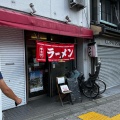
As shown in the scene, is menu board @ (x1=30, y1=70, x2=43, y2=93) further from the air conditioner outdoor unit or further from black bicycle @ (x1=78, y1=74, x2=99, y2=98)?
the air conditioner outdoor unit

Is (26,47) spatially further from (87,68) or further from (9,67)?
(87,68)

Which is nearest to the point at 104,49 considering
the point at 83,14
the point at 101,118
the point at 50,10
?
the point at 83,14

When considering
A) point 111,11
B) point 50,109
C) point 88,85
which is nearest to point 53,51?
point 50,109

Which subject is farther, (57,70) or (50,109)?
(57,70)

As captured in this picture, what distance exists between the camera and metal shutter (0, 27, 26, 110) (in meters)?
6.84

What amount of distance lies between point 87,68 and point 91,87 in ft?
4.34

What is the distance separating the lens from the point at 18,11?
6621mm

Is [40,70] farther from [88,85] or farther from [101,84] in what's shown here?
[101,84]

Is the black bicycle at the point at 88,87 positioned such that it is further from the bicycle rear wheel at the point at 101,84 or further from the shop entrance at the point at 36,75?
the shop entrance at the point at 36,75

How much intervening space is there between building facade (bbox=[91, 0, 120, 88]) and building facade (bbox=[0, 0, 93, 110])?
570mm

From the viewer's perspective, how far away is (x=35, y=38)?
8.06 meters

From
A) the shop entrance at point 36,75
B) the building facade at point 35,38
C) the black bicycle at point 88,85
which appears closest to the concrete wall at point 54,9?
the building facade at point 35,38

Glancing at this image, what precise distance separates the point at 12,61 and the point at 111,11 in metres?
8.55

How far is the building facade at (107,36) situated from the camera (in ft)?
32.8
